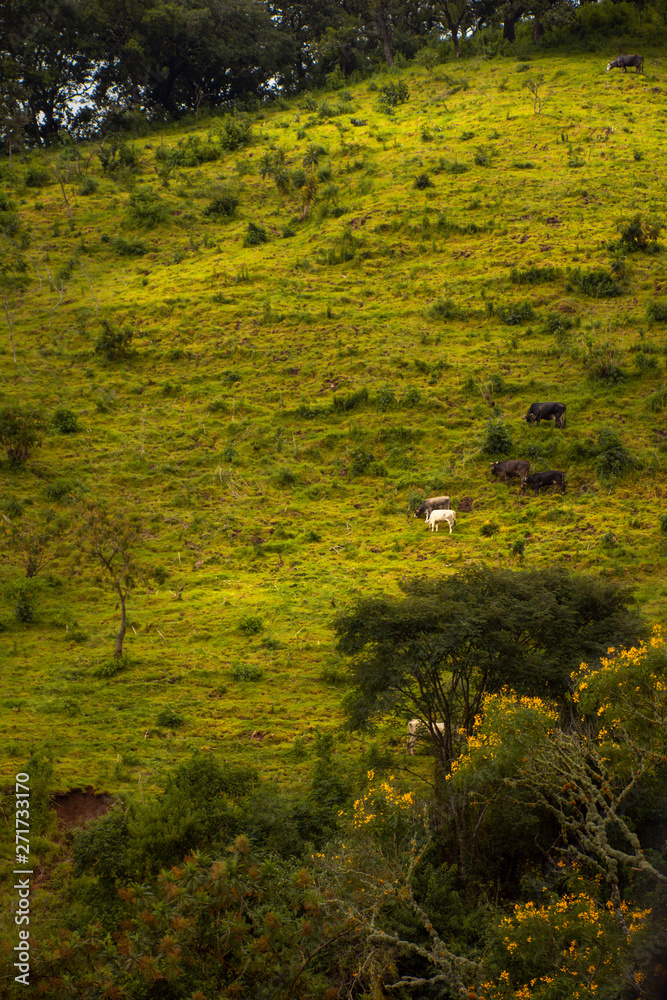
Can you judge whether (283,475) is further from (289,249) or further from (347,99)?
(347,99)

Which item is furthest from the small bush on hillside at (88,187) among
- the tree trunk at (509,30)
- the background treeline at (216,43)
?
the tree trunk at (509,30)

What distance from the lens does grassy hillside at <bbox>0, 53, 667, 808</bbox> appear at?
55.2 feet

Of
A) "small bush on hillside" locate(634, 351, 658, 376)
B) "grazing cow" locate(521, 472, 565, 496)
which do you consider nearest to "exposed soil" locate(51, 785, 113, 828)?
"grazing cow" locate(521, 472, 565, 496)

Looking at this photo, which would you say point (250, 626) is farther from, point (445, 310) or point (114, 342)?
point (445, 310)

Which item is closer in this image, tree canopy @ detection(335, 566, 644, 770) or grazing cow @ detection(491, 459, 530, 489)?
tree canopy @ detection(335, 566, 644, 770)

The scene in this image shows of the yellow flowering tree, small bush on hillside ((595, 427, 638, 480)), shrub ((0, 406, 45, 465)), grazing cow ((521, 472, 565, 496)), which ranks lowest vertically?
the yellow flowering tree

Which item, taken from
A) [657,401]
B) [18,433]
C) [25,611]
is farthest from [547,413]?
[18,433]

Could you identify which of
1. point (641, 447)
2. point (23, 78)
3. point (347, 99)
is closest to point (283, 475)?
point (641, 447)

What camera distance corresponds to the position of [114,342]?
96.8 ft

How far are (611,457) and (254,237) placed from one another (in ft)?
68.2

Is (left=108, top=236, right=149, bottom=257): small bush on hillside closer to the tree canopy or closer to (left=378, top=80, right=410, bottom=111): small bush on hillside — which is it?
(left=378, top=80, right=410, bottom=111): small bush on hillside

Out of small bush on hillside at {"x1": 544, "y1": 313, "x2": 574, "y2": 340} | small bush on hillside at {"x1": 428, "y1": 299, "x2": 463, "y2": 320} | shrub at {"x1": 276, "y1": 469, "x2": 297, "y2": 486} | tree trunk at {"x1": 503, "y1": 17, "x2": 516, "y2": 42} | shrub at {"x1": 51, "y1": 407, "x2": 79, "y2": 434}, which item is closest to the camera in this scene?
shrub at {"x1": 276, "y1": 469, "x2": 297, "y2": 486}

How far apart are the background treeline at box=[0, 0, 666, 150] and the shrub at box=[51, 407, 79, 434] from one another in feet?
93.8

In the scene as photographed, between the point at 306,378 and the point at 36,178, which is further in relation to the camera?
the point at 36,178
